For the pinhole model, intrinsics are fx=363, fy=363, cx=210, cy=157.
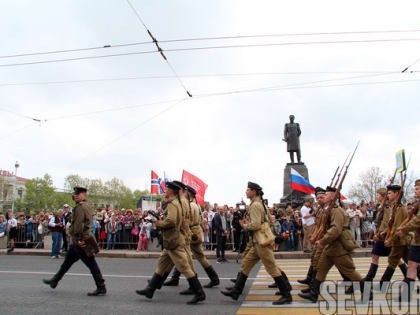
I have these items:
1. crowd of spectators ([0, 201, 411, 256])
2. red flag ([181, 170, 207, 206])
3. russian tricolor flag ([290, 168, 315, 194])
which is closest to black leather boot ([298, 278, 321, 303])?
crowd of spectators ([0, 201, 411, 256])

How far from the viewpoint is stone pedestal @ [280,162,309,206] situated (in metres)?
19.3

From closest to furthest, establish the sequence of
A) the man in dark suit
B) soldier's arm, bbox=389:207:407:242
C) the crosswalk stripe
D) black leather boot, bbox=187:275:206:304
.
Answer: the crosswalk stripe → black leather boot, bbox=187:275:206:304 → soldier's arm, bbox=389:207:407:242 → the man in dark suit

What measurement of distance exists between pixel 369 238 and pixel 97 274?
1221 centimetres

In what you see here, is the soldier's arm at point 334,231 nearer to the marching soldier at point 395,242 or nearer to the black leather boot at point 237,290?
the marching soldier at point 395,242

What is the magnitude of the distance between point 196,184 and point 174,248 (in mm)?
10664

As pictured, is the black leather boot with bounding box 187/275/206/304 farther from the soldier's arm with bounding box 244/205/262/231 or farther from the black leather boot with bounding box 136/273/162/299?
the soldier's arm with bounding box 244/205/262/231

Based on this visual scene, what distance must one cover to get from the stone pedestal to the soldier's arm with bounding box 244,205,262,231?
13505 millimetres

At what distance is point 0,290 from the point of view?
23.0 ft

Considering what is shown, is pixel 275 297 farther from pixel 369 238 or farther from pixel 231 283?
pixel 369 238

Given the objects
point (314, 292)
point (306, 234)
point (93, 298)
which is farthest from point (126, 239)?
point (314, 292)

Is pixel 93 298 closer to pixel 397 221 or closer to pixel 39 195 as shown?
pixel 397 221

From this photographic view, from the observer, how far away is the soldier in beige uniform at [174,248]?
5.92 metres

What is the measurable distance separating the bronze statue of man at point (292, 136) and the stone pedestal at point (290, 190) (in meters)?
0.44

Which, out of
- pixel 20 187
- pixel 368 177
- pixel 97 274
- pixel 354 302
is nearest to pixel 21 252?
pixel 97 274
